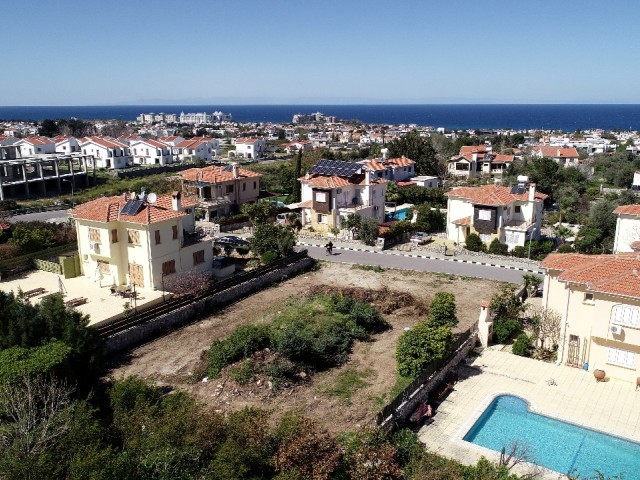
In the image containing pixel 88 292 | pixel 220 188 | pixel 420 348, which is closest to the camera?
pixel 420 348

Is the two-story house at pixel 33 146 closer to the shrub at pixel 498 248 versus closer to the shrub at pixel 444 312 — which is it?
the shrub at pixel 498 248

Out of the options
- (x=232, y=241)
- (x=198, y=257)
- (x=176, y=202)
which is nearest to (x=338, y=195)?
(x=232, y=241)

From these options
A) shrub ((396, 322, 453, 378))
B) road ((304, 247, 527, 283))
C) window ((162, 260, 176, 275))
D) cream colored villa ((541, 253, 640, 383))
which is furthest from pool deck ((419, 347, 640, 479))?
window ((162, 260, 176, 275))

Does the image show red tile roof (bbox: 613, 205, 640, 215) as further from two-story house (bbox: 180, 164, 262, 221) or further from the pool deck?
two-story house (bbox: 180, 164, 262, 221)

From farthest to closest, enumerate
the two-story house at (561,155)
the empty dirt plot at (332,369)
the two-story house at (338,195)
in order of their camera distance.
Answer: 1. the two-story house at (561,155)
2. the two-story house at (338,195)
3. the empty dirt plot at (332,369)

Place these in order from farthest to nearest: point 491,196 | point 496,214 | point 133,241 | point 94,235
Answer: point 491,196 → point 496,214 → point 94,235 → point 133,241

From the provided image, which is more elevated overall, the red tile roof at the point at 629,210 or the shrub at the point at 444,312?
the red tile roof at the point at 629,210

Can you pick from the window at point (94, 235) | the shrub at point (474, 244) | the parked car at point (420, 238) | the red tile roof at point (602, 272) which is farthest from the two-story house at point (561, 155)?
the window at point (94, 235)

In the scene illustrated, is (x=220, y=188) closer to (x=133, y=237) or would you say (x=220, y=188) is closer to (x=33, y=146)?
(x=133, y=237)
